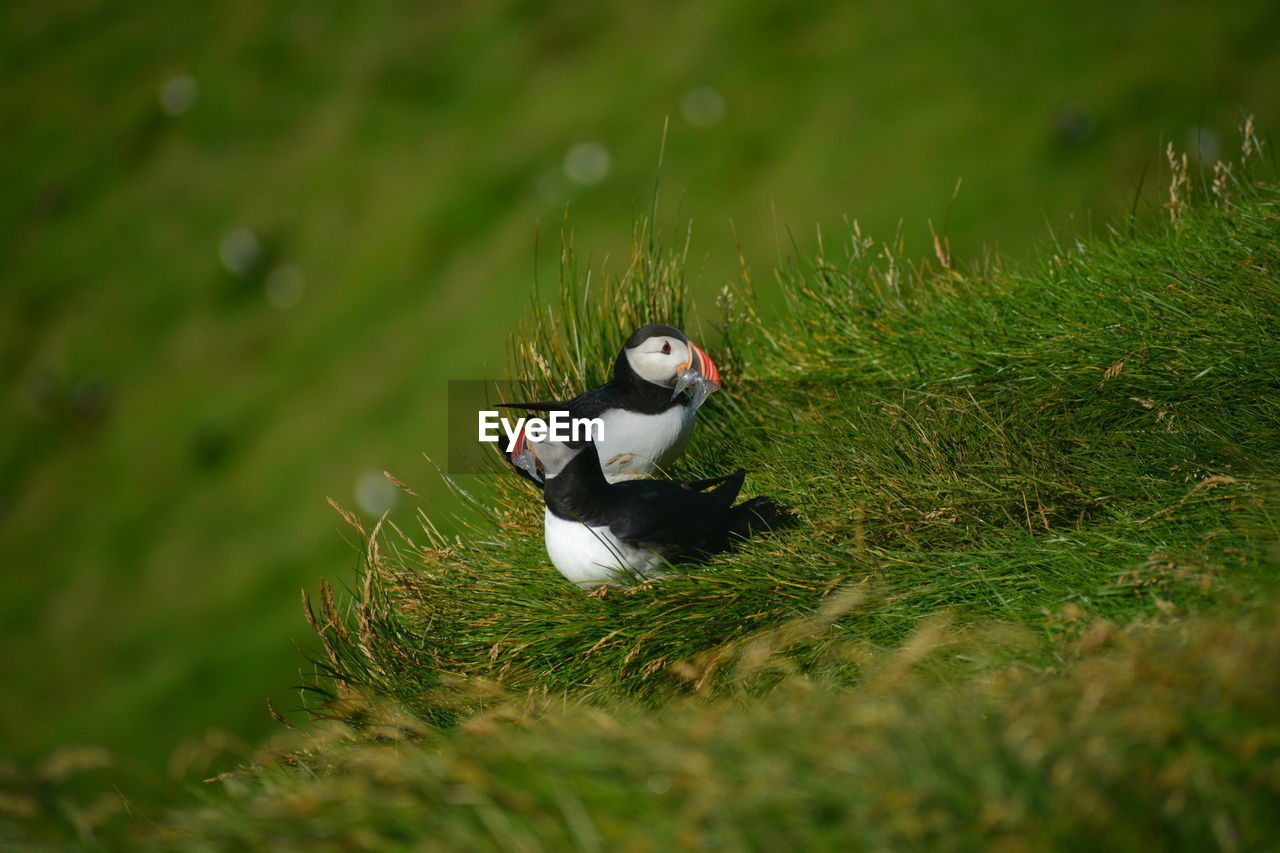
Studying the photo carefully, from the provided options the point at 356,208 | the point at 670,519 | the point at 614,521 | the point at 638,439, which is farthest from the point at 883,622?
the point at 356,208

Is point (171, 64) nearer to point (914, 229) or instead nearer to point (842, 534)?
point (914, 229)

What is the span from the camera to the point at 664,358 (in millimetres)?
3133

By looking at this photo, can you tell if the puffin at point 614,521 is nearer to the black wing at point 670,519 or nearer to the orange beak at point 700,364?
the black wing at point 670,519

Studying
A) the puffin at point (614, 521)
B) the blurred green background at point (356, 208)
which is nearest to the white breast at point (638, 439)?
the puffin at point (614, 521)

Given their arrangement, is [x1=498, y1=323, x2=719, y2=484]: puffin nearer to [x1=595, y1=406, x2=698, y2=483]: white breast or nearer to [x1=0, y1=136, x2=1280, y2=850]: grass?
[x1=595, y1=406, x2=698, y2=483]: white breast

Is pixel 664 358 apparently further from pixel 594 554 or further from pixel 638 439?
pixel 594 554

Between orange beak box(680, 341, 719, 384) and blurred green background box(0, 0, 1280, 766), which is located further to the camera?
blurred green background box(0, 0, 1280, 766)

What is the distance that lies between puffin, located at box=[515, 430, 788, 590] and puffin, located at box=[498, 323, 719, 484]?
15.7 inches

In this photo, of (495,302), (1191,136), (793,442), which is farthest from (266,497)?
(1191,136)

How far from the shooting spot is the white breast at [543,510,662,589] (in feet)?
8.79

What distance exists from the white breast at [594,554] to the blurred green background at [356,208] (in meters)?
3.92

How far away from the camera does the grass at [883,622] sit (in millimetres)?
1413

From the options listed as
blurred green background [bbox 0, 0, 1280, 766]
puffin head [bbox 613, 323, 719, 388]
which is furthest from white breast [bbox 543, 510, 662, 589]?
blurred green background [bbox 0, 0, 1280, 766]

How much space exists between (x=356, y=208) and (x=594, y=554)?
8199 millimetres
